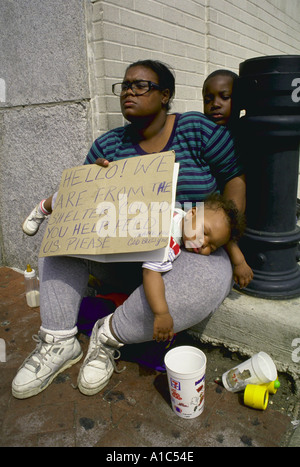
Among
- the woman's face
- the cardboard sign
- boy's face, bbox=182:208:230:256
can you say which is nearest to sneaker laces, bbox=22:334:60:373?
the cardboard sign

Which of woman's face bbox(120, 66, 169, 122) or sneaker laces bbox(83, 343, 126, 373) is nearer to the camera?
sneaker laces bbox(83, 343, 126, 373)

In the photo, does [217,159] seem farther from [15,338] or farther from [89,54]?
[15,338]

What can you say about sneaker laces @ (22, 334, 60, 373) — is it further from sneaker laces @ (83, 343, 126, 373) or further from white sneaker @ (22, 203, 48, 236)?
white sneaker @ (22, 203, 48, 236)

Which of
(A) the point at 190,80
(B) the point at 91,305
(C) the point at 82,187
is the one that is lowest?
(B) the point at 91,305

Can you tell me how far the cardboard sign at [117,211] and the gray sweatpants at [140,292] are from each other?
0.61ft

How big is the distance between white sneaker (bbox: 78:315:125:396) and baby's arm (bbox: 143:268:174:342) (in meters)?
0.39

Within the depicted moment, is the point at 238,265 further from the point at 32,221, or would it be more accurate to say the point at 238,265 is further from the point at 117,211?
the point at 32,221

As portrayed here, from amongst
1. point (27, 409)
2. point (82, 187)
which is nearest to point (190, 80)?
point (82, 187)

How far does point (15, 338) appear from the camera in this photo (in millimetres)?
2580

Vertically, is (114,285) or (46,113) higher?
(46,113)

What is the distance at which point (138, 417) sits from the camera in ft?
6.02

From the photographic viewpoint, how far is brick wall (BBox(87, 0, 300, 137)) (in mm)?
2691

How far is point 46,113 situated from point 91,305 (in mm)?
1633

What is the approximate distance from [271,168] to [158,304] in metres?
1.07
